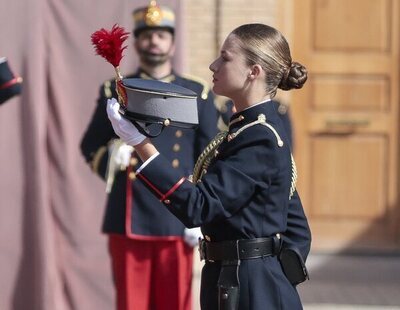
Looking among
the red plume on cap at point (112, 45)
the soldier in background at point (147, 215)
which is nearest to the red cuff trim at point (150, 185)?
the red plume on cap at point (112, 45)

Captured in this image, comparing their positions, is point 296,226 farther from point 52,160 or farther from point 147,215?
point 52,160

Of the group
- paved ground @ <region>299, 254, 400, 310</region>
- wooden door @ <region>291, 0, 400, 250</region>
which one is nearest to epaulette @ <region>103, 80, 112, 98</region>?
paved ground @ <region>299, 254, 400, 310</region>

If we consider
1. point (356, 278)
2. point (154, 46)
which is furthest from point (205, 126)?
point (356, 278)

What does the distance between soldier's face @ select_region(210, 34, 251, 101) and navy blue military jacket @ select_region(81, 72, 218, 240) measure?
1.70m

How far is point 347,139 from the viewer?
8.20 metres

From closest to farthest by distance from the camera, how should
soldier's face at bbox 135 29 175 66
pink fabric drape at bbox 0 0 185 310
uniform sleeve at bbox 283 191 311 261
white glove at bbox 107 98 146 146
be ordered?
white glove at bbox 107 98 146 146
uniform sleeve at bbox 283 191 311 261
soldier's face at bbox 135 29 175 66
pink fabric drape at bbox 0 0 185 310

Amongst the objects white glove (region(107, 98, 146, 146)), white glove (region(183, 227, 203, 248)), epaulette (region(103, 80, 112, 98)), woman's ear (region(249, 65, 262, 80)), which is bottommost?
white glove (region(183, 227, 203, 248))

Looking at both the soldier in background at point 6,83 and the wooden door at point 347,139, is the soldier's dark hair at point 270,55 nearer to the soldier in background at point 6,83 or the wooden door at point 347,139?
the soldier in background at point 6,83

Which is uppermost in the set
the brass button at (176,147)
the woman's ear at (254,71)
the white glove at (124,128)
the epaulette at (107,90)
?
the woman's ear at (254,71)

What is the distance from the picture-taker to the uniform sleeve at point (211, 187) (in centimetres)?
356

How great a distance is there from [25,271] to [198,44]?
6.23 feet

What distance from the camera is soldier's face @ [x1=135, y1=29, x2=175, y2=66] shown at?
Answer: 5.65 m

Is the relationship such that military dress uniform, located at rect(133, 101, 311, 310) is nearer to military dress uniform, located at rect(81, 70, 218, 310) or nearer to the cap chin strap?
the cap chin strap

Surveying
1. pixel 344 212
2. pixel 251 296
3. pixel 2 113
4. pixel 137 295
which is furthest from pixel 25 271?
pixel 251 296
